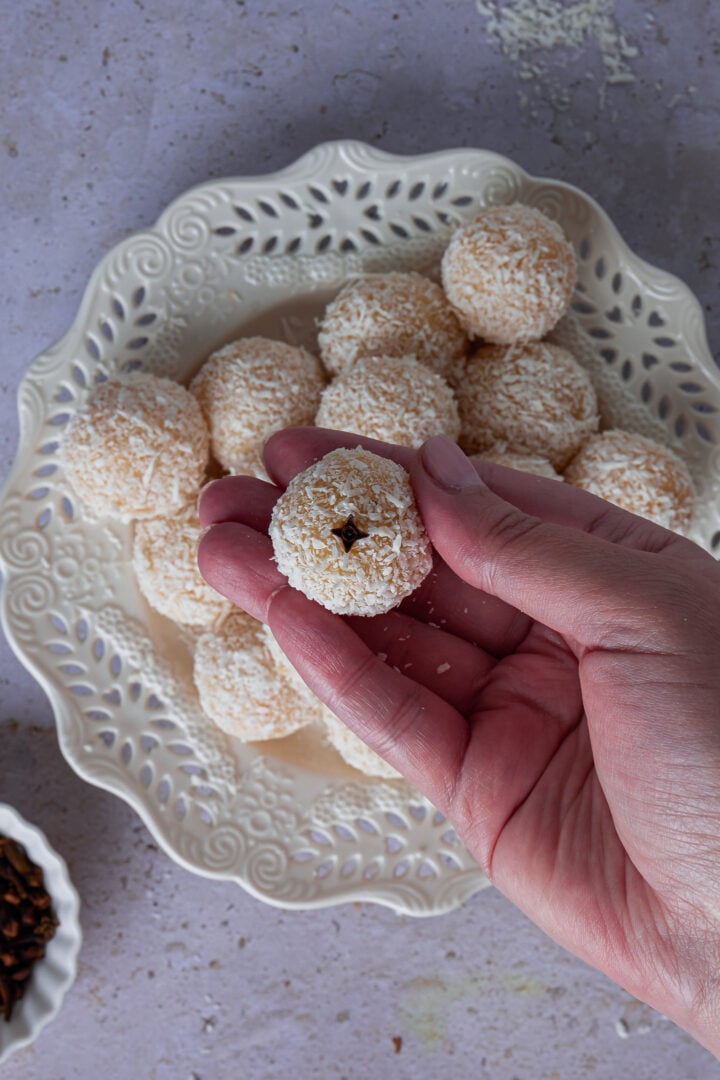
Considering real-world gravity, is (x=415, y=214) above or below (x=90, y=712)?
above

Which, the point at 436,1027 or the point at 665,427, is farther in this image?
the point at 436,1027

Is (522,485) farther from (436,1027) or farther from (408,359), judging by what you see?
(436,1027)

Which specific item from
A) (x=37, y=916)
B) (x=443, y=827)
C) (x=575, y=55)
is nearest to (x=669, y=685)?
(x=443, y=827)

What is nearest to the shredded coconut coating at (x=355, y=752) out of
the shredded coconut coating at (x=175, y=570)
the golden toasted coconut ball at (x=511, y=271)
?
the shredded coconut coating at (x=175, y=570)

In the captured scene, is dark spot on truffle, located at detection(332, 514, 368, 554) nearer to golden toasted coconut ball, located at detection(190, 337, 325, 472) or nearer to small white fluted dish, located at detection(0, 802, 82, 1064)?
golden toasted coconut ball, located at detection(190, 337, 325, 472)

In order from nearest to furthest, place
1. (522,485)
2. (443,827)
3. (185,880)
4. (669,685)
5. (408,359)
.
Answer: (669,685) → (522,485) → (408,359) → (443,827) → (185,880)

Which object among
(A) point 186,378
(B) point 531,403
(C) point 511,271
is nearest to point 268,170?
(A) point 186,378

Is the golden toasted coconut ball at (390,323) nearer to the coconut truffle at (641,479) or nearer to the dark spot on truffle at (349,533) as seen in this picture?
the coconut truffle at (641,479)

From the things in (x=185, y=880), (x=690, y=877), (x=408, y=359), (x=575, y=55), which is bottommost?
(x=185, y=880)
